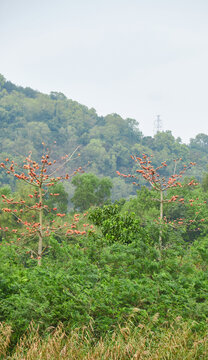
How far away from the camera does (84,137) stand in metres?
83.8

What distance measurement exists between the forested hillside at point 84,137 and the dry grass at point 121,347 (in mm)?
59788

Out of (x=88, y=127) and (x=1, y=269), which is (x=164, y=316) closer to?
(x=1, y=269)

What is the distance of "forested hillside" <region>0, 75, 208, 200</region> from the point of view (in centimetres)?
7381

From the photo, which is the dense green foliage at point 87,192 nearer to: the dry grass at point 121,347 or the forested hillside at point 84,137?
the dry grass at point 121,347

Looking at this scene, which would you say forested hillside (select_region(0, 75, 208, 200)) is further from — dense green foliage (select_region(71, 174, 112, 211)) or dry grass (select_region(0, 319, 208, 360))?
dry grass (select_region(0, 319, 208, 360))

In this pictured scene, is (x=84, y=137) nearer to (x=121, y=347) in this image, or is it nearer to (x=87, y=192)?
(x=87, y=192)

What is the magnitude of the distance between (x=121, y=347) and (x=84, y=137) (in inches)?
3140

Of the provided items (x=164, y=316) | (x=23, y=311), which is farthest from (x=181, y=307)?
(x=23, y=311)

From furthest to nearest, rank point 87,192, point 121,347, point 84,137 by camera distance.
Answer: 1. point 84,137
2. point 87,192
3. point 121,347

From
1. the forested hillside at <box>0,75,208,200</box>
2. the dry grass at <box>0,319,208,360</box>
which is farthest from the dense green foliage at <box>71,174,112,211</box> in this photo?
the forested hillside at <box>0,75,208,200</box>

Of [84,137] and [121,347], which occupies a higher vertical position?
[84,137]

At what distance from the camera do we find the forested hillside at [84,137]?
7381cm

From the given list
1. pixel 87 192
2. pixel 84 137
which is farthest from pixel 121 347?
pixel 84 137

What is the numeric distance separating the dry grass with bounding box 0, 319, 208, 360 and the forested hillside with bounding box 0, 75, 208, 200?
196 feet
